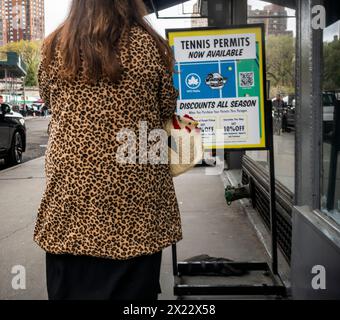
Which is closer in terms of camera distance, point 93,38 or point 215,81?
point 93,38

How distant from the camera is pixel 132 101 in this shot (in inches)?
72.4

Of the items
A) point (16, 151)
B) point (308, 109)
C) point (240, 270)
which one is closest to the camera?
point (308, 109)

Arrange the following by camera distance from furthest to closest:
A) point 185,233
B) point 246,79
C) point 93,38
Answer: point 185,233 → point 246,79 → point 93,38

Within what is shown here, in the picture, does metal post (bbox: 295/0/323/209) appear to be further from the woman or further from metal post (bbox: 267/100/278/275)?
the woman

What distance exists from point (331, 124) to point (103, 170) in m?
1.99

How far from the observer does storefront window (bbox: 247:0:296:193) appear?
14.4ft

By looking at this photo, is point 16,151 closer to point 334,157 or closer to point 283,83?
point 283,83

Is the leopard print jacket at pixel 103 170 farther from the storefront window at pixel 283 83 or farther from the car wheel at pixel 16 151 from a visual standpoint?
the car wheel at pixel 16 151

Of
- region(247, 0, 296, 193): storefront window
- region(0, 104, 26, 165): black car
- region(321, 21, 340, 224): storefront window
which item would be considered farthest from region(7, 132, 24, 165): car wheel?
region(321, 21, 340, 224): storefront window

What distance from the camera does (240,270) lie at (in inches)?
157

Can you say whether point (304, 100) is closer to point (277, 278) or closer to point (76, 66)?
point (277, 278)

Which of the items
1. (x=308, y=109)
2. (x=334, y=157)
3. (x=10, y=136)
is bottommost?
(x=334, y=157)

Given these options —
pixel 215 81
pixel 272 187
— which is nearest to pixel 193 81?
pixel 215 81

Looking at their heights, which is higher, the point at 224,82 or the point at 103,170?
the point at 224,82
